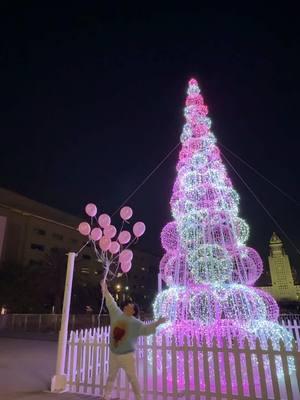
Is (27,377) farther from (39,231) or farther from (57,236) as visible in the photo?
(57,236)

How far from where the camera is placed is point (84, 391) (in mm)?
5012

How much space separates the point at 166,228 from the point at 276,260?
2789 inches

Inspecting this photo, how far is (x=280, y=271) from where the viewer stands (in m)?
70.0

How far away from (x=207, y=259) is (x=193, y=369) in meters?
2.17

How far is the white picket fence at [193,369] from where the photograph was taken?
4.06 meters

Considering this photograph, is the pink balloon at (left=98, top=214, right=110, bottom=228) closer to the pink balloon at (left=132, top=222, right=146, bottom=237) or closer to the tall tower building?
the pink balloon at (left=132, top=222, right=146, bottom=237)

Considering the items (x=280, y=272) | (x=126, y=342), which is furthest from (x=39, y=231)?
(x=280, y=272)

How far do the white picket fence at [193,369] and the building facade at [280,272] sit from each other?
230ft

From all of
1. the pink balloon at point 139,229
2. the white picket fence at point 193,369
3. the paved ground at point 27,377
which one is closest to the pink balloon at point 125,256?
the pink balloon at point 139,229

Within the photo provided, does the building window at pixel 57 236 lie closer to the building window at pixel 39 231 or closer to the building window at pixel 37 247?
the building window at pixel 39 231

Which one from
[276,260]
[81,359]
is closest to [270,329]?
[81,359]

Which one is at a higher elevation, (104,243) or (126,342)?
Answer: (104,243)

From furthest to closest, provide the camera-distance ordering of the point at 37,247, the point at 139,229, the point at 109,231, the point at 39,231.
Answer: the point at 39,231
the point at 37,247
the point at 139,229
the point at 109,231

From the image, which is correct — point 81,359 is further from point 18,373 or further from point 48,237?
point 48,237
